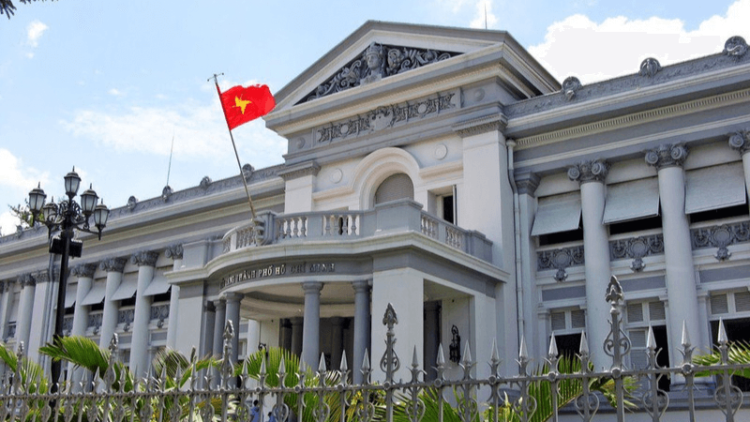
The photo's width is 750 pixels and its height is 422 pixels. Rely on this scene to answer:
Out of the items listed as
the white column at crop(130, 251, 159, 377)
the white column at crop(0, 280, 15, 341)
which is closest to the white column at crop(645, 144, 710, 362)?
the white column at crop(130, 251, 159, 377)

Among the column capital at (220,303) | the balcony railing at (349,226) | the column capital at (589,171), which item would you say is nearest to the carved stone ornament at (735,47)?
the column capital at (589,171)

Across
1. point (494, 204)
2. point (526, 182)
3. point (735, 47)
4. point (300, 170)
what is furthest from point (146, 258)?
point (735, 47)

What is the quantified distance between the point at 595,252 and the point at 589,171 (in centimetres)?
212

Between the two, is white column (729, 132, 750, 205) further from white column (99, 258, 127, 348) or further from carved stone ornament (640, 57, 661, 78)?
white column (99, 258, 127, 348)

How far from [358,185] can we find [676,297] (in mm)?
9107

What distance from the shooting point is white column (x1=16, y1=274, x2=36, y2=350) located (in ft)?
110

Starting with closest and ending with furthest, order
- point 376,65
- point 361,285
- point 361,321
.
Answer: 1. point 361,321
2. point 361,285
3. point 376,65

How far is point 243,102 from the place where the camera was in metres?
20.4

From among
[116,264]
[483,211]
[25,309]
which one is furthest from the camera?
[25,309]

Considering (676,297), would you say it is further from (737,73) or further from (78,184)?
(78,184)

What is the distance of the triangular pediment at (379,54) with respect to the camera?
21578 millimetres

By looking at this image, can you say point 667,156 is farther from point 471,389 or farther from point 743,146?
point 471,389

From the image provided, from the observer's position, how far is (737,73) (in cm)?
1805

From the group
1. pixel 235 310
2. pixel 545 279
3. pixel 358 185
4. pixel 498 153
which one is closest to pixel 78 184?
pixel 235 310
